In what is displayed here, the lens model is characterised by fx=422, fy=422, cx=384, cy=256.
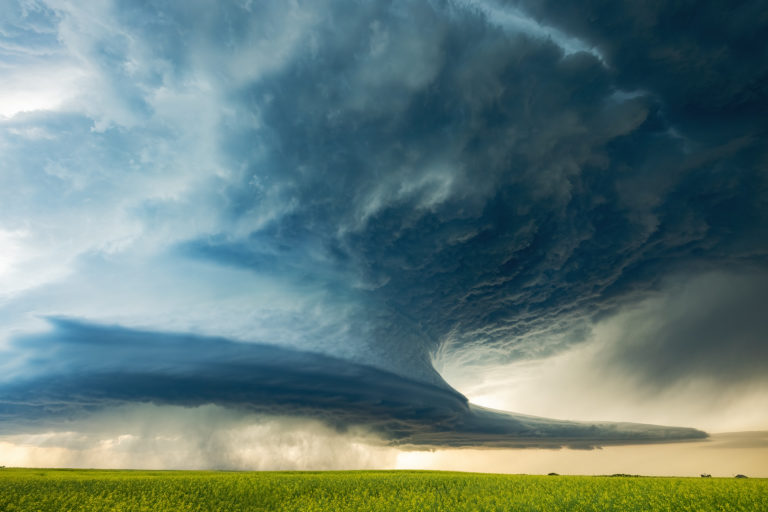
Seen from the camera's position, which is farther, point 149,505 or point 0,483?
point 0,483

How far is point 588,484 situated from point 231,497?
3618cm

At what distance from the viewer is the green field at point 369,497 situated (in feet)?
108

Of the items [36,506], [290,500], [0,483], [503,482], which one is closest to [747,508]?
[503,482]

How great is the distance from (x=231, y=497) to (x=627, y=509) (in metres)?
34.9

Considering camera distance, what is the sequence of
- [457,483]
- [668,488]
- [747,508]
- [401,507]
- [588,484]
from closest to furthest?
[747,508] < [401,507] < [668,488] < [588,484] < [457,483]

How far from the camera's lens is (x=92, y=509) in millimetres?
34125

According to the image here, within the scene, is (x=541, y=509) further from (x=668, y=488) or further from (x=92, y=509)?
(x=92, y=509)

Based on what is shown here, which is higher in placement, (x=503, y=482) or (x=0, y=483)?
(x=0, y=483)

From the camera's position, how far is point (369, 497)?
41469 millimetres

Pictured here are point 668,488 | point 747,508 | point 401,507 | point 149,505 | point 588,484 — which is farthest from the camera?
point 588,484

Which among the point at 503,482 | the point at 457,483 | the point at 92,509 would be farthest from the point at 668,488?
the point at 92,509

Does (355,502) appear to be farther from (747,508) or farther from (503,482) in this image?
(747,508)

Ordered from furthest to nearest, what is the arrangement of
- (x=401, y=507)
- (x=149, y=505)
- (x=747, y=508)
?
1. (x=149, y=505)
2. (x=401, y=507)
3. (x=747, y=508)

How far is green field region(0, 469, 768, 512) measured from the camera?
108 feet
